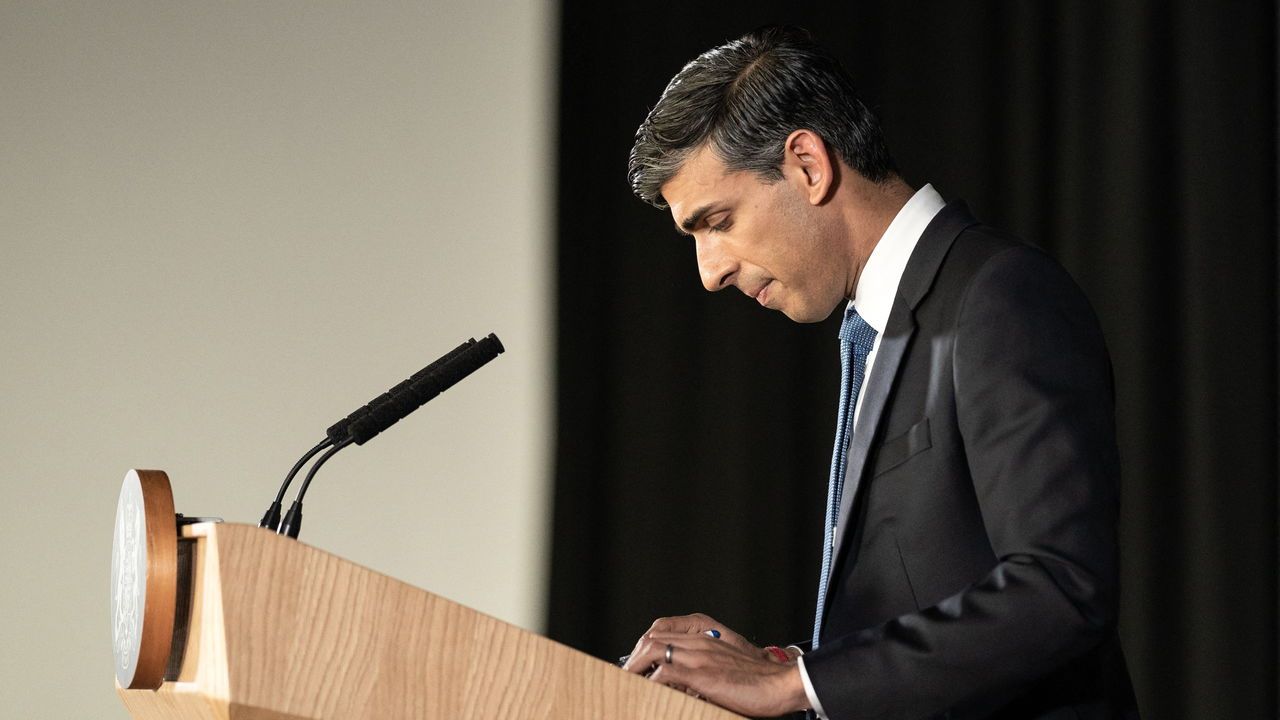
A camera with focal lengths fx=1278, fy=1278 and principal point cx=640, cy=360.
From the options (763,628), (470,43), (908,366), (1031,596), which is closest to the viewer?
(1031,596)

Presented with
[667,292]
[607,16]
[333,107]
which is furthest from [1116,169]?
[333,107]

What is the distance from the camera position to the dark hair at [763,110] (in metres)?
1.34

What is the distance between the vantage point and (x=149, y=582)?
2.78 ft

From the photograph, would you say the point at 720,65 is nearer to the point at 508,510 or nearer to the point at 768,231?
the point at 768,231

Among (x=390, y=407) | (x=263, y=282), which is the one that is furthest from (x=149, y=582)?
(x=263, y=282)

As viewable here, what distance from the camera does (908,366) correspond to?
1220mm

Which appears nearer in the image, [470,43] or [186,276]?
[186,276]

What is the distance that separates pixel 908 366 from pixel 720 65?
40cm

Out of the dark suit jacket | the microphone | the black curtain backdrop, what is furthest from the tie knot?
the black curtain backdrop

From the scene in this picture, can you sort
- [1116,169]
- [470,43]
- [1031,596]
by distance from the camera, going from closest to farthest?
[1031,596] < [1116,169] < [470,43]

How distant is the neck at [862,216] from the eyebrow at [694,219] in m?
0.14

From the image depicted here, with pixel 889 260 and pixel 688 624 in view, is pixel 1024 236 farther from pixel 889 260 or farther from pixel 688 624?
pixel 688 624

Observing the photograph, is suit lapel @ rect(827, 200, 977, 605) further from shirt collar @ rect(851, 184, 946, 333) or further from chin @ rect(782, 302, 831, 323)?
chin @ rect(782, 302, 831, 323)

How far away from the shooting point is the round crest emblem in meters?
0.85
